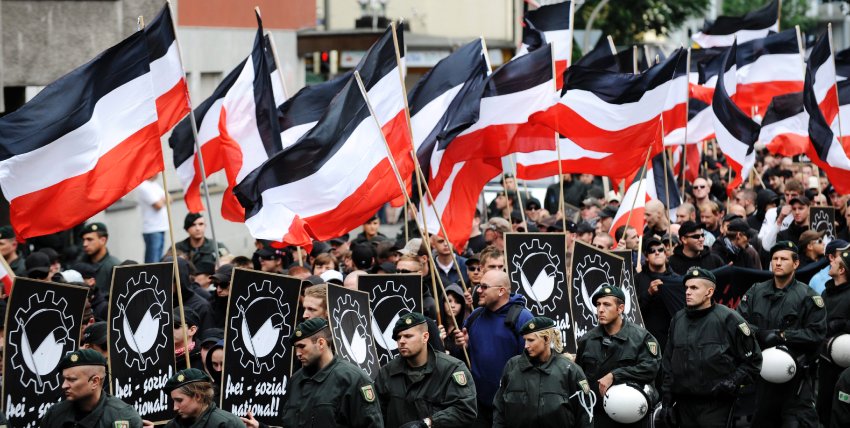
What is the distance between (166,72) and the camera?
36.7 feet

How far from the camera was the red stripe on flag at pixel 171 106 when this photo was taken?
36.4ft

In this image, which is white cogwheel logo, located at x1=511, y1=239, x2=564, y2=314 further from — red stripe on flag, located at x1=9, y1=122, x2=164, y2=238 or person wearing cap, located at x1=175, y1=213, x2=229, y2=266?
person wearing cap, located at x1=175, y1=213, x2=229, y2=266

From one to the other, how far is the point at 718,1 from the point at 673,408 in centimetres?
7166

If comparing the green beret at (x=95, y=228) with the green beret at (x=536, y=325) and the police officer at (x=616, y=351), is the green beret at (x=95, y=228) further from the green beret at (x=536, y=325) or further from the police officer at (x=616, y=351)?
the green beret at (x=536, y=325)

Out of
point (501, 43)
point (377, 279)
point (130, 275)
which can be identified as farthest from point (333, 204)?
point (501, 43)

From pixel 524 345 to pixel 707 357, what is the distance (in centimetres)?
132

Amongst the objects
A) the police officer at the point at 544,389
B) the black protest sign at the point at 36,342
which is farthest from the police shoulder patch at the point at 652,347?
the black protest sign at the point at 36,342

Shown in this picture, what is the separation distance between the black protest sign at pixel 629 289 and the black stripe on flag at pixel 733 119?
4.50 metres

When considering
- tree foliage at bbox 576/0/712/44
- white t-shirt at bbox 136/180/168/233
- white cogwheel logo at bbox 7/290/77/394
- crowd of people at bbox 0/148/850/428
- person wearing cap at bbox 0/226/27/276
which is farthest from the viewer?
tree foliage at bbox 576/0/712/44

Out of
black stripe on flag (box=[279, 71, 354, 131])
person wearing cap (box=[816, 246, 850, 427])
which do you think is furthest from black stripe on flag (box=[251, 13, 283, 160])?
person wearing cap (box=[816, 246, 850, 427])

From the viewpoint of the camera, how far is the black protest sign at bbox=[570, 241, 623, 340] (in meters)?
11.1

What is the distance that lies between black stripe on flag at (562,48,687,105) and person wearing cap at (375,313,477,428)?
490 centimetres

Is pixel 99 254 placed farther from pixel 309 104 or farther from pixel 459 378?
pixel 459 378

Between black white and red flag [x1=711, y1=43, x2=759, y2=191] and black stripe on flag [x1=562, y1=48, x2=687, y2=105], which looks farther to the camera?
black white and red flag [x1=711, y1=43, x2=759, y2=191]
